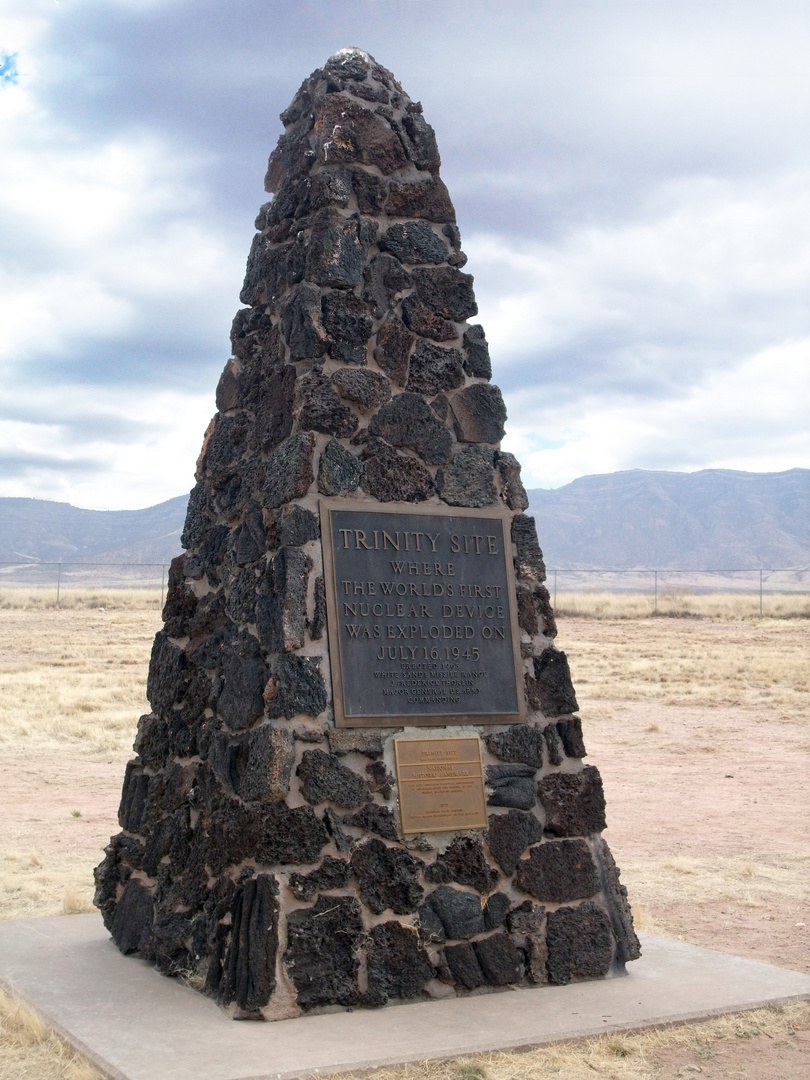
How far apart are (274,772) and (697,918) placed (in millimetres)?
3919

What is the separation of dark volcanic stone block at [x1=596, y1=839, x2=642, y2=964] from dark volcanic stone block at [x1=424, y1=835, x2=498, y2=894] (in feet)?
2.11

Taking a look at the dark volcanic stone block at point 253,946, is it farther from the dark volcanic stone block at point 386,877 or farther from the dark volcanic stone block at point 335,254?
the dark volcanic stone block at point 335,254

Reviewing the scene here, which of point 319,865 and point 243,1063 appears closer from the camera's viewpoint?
point 243,1063

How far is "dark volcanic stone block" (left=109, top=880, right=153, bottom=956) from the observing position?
6164 millimetres

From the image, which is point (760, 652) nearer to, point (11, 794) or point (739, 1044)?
point (11, 794)

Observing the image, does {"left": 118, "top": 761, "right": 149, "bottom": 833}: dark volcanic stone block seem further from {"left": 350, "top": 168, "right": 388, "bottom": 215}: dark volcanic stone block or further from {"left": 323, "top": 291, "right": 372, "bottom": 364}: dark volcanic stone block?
{"left": 350, "top": 168, "right": 388, "bottom": 215}: dark volcanic stone block

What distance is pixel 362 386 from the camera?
576 cm

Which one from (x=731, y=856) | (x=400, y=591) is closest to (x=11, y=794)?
(x=731, y=856)

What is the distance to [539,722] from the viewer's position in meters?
5.97

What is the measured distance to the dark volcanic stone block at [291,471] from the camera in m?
5.52

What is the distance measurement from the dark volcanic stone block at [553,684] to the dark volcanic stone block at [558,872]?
65 centimetres

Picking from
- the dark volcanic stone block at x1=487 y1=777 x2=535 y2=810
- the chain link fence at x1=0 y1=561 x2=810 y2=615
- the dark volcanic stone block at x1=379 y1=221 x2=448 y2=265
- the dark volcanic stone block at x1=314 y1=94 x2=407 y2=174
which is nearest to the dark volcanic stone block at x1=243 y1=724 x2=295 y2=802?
the dark volcanic stone block at x1=487 y1=777 x2=535 y2=810

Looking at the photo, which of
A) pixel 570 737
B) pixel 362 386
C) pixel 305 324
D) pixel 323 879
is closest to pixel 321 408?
pixel 362 386

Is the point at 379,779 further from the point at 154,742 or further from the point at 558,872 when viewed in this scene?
the point at 154,742
